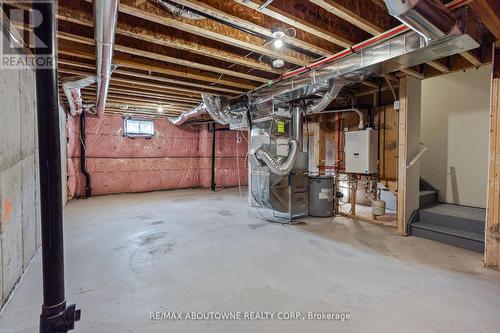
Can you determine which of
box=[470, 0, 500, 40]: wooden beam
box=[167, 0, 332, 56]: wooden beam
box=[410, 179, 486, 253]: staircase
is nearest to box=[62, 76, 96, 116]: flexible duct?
box=[167, 0, 332, 56]: wooden beam

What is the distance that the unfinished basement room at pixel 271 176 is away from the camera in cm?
162

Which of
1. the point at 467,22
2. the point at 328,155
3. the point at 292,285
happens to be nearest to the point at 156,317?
the point at 292,285

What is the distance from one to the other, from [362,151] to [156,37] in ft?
10.9

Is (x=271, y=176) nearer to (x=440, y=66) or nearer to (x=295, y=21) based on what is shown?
(x=295, y=21)

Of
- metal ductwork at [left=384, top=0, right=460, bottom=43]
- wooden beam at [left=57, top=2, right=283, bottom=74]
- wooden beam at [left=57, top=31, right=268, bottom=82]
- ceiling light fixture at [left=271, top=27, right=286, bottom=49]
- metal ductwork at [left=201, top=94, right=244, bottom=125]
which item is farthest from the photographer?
metal ductwork at [left=201, top=94, right=244, bottom=125]

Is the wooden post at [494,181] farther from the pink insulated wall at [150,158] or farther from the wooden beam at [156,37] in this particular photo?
the pink insulated wall at [150,158]

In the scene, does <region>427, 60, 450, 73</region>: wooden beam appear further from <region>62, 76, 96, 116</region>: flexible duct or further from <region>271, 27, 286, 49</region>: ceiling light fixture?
<region>62, 76, 96, 116</region>: flexible duct

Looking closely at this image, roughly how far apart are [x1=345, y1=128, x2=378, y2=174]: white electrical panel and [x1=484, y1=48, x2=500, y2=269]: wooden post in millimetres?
1569

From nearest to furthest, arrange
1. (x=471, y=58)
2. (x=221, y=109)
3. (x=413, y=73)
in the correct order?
(x=471, y=58) → (x=413, y=73) → (x=221, y=109)

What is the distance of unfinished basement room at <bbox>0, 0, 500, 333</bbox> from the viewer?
1.62 metres

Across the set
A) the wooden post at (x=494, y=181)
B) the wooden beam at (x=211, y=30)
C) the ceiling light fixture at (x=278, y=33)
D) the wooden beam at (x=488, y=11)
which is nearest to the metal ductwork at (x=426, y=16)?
the wooden beam at (x=488, y=11)

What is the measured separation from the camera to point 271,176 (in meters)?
3.92

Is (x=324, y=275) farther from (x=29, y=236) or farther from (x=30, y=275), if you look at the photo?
(x=29, y=236)

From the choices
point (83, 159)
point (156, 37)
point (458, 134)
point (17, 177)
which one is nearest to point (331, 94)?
point (156, 37)
